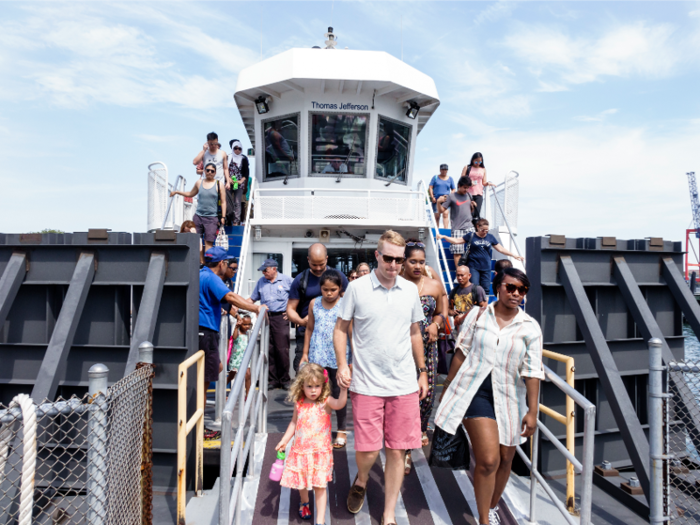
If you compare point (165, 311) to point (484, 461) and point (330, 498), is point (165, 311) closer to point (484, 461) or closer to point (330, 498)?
point (330, 498)

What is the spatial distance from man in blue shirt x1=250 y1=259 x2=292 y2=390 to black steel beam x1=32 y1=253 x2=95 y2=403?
97.8 inches

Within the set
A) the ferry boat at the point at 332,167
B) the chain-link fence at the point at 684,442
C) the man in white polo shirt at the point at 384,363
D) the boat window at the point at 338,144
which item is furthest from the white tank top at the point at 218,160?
the chain-link fence at the point at 684,442

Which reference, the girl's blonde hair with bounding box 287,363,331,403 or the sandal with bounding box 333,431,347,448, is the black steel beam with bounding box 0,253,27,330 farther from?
the sandal with bounding box 333,431,347,448

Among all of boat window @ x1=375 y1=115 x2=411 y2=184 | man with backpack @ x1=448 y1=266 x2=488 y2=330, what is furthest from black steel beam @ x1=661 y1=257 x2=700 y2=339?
boat window @ x1=375 y1=115 x2=411 y2=184

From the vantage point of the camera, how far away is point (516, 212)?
10219mm

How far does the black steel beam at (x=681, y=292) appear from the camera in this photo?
15.2 feet

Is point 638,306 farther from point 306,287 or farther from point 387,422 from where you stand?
point 306,287

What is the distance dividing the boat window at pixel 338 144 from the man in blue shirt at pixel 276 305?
489 cm

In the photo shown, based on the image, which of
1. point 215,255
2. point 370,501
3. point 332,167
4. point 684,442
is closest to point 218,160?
point 332,167

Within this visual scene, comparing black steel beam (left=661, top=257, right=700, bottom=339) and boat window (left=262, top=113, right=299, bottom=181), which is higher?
boat window (left=262, top=113, right=299, bottom=181)

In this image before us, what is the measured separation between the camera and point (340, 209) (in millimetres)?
9664

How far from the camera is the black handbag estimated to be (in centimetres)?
309

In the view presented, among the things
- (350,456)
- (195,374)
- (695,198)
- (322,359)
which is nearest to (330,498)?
(350,456)

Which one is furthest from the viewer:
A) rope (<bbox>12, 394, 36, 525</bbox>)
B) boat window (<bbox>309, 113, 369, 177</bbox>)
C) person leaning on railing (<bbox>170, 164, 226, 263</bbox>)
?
boat window (<bbox>309, 113, 369, 177</bbox>)
